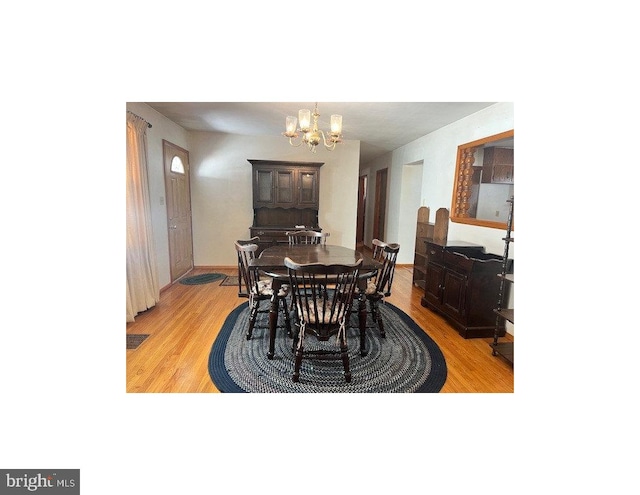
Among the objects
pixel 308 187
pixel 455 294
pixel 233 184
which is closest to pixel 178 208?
pixel 233 184

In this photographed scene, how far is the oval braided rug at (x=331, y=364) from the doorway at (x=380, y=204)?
3.50 m

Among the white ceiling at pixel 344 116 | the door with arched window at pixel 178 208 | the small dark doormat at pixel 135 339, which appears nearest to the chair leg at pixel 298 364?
the small dark doormat at pixel 135 339

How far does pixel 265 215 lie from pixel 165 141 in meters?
1.69

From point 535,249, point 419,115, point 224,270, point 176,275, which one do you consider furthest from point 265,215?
point 535,249

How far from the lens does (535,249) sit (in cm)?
97

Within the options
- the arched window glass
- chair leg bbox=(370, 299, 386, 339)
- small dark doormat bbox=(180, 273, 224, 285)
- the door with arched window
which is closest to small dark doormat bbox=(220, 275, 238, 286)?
small dark doormat bbox=(180, 273, 224, 285)

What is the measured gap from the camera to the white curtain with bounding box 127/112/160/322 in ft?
7.94

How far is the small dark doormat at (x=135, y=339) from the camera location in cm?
206

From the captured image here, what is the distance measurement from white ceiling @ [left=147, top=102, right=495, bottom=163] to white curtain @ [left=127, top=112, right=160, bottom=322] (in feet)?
2.26

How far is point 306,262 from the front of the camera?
80.0 inches

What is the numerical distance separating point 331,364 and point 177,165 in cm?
354

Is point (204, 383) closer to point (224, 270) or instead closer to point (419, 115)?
point (224, 270)

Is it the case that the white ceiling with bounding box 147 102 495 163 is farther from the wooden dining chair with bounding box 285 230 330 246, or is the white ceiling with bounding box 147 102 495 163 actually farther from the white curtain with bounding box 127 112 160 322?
the wooden dining chair with bounding box 285 230 330 246

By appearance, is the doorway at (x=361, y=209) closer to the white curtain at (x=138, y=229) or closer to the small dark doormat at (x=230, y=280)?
the small dark doormat at (x=230, y=280)
